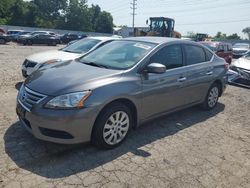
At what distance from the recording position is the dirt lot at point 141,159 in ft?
10.9

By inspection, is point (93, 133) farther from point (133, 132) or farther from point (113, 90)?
point (133, 132)

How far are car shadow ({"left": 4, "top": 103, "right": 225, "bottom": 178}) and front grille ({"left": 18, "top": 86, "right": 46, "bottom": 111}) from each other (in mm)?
636

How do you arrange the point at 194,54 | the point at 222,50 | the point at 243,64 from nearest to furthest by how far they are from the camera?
the point at 194,54
the point at 243,64
the point at 222,50

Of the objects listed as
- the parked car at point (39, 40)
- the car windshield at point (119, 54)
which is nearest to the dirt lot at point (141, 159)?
the car windshield at point (119, 54)

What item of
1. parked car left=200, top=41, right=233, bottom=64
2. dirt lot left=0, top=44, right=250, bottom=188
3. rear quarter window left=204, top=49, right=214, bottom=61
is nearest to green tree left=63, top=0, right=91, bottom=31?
parked car left=200, top=41, right=233, bottom=64

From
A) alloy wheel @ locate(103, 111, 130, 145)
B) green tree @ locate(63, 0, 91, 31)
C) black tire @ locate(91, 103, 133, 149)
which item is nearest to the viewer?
black tire @ locate(91, 103, 133, 149)

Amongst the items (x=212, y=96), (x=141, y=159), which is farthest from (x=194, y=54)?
(x=141, y=159)

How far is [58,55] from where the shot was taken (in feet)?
25.7

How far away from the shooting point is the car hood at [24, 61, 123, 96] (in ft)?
12.0

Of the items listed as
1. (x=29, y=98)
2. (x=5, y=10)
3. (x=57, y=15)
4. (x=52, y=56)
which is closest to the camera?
(x=29, y=98)

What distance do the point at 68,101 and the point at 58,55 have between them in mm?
4596

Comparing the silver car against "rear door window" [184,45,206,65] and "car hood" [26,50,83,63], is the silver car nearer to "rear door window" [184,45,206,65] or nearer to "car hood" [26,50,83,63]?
"rear door window" [184,45,206,65]

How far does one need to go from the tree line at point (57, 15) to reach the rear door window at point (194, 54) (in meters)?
56.3

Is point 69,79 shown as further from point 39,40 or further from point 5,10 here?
point 5,10
